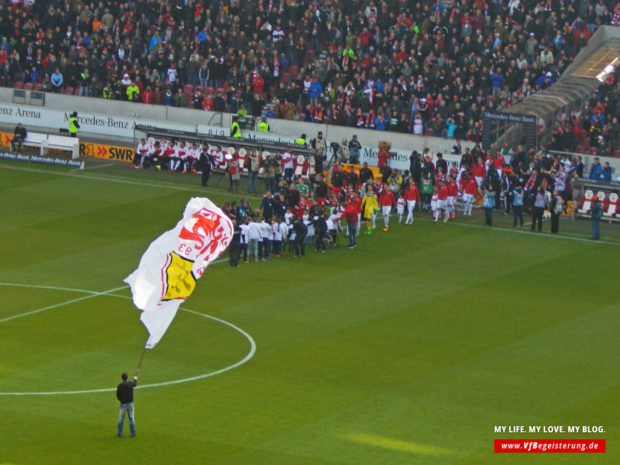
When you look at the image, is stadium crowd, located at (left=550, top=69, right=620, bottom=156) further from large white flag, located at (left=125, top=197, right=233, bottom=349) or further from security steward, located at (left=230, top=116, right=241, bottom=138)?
large white flag, located at (left=125, top=197, right=233, bottom=349)

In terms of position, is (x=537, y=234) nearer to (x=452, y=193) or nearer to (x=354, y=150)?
(x=452, y=193)

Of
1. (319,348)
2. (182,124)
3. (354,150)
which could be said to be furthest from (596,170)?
(319,348)

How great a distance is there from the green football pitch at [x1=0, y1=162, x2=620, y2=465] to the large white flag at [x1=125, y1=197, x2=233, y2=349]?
3245 millimetres

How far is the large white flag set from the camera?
92.5 feet

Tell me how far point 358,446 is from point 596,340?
38.9 feet

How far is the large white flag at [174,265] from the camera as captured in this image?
2820 centimetres

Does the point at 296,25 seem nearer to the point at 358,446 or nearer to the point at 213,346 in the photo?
the point at 213,346

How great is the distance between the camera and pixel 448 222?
55281 millimetres

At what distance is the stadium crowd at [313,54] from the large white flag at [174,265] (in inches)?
1396

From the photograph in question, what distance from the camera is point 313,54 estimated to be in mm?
73188

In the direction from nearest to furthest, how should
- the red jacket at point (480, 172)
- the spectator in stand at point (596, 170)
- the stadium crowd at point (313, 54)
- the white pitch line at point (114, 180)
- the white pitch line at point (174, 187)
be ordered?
1. the white pitch line at point (174, 187)
2. the spectator in stand at point (596, 170)
3. the red jacket at point (480, 172)
4. the white pitch line at point (114, 180)
5. the stadium crowd at point (313, 54)

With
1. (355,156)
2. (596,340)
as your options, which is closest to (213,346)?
(596,340)

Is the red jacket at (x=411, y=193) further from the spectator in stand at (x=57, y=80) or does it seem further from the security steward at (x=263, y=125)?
the spectator in stand at (x=57, y=80)

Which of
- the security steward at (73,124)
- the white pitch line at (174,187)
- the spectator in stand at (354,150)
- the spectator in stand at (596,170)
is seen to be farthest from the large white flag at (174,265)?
the security steward at (73,124)
